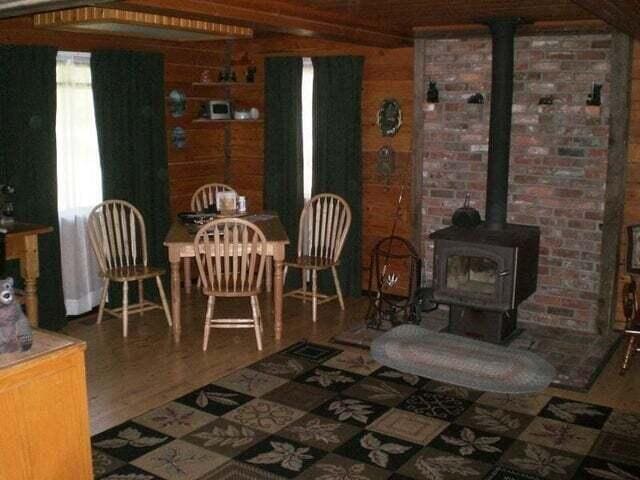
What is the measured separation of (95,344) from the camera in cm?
500

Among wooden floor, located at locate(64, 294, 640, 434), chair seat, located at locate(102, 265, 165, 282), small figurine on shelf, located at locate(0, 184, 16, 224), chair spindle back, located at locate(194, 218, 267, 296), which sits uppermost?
small figurine on shelf, located at locate(0, 184, 16, 224)

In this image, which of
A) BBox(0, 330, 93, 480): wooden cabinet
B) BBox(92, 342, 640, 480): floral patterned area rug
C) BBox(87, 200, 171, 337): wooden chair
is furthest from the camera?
BBox(87, 200, 171, 337): wooden chair

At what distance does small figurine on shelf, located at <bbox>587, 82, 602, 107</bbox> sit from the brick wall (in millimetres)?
35

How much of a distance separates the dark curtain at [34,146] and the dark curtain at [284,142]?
74.9 inches

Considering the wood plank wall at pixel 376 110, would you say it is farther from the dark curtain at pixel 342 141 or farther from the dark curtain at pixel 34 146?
the dark curtain at pixel 34 146

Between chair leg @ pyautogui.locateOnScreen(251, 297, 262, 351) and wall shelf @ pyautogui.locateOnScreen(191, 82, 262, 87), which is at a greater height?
wall shelf @ pyautogui.locateOnScreen(191, 82, 262, 87)

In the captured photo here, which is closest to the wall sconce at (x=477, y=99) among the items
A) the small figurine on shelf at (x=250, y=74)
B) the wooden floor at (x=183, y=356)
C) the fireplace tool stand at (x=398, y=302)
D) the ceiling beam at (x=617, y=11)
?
the fireplace tool stand at (x=398, y=302)

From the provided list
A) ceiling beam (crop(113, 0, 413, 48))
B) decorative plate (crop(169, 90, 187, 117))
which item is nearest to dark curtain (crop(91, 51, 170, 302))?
decorative plate (crop(169, 90, 187, 117))

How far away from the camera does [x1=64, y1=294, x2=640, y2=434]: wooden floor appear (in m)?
4.09

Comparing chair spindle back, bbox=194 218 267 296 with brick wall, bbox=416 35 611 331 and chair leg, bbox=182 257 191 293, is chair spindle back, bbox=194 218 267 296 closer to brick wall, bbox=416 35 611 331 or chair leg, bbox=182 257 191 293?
chair leg, bbox=182 257 191 293

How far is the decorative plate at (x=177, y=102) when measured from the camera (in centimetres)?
615

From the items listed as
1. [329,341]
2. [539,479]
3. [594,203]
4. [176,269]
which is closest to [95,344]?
[176,269]

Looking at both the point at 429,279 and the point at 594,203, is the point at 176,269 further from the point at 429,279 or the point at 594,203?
the point at 594,203

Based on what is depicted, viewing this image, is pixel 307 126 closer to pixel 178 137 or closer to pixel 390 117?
pixel 390 117
